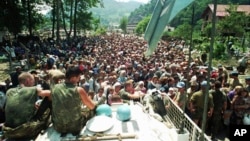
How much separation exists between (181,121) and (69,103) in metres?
2.06

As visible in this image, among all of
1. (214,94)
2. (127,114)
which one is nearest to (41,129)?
(127,114)

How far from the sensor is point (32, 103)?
502 centimetres

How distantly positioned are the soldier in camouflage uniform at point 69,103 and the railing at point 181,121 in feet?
5.95

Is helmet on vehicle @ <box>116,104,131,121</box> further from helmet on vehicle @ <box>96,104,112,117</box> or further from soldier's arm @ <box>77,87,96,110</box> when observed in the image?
soldier's arm @ <box>77,87,96,110</box>

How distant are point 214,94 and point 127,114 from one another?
3.58 metres

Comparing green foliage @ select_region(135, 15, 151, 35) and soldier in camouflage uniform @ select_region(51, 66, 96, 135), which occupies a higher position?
green foliage @ select_region(135, 15, 151, 35)

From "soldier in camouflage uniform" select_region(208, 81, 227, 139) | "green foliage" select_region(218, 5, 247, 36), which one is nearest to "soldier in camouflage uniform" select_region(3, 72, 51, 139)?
"soldier in camouflage uniform" select_region(208, 81, 227, 139)

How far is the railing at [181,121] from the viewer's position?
5.08 meters

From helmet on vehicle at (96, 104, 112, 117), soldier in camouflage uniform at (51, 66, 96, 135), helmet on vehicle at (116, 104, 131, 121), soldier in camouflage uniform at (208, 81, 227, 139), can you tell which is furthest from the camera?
soldier in camouflage uniform at (208, 81, 227, 139)

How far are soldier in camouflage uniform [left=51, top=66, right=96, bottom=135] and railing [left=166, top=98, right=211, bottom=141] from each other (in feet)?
5.95

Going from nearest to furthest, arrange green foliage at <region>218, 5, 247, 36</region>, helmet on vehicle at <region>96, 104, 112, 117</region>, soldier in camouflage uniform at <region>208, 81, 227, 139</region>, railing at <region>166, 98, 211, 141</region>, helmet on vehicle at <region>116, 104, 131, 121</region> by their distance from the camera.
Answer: railing at <region>166, 98, 211, 141</region> < helmet on vehicle at <region>116, 104, 131, 121</region> < helmet on vehicle at <region>96, 104, 112, 117</region> < soldier in camouflage uniform at <region>208, 81, 227, 139</region> < green foliage at <region>218, 5, 247, 36</region>

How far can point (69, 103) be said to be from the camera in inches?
190

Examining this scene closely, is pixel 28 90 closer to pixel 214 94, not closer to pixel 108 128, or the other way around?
pixel 108 128

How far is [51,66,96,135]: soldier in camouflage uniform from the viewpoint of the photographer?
4809 millimetres
